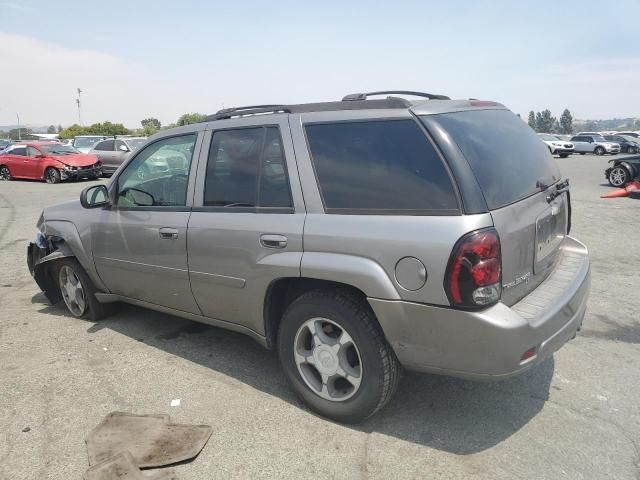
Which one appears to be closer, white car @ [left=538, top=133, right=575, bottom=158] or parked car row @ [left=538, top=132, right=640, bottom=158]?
white car @ [left=538, top=133, right=575, bottom=158]

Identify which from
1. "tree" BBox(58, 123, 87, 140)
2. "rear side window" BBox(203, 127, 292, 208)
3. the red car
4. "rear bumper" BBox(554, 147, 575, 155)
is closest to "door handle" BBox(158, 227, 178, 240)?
"rear side window" BBox(203, 127, 292, 208)

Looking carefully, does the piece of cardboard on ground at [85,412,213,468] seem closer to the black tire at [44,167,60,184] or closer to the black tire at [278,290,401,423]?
the black tire at [278,290,401,423]

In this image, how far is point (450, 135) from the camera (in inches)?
107

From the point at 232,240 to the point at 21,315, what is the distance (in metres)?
3.07

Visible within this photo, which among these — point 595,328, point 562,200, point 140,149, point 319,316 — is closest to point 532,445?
point 319,316

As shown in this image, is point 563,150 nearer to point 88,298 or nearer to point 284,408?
point 88,298

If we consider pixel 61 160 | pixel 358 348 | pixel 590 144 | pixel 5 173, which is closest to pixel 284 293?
pixel 358 348

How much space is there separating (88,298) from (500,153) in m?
3.81

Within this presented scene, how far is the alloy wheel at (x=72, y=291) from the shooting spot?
482cm

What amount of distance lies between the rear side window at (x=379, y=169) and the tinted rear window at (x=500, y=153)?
186mm

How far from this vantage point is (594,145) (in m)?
36.2

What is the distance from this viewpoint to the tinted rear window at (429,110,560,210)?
107 inches

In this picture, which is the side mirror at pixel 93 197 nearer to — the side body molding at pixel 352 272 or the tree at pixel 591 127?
the side body molding at pixel 352 272

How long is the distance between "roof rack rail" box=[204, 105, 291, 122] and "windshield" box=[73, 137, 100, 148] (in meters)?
22.9
